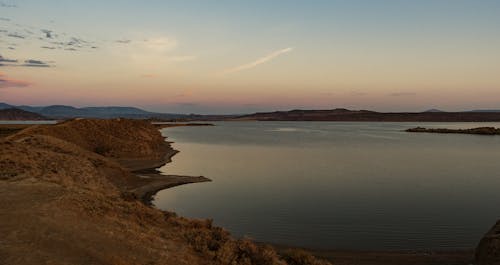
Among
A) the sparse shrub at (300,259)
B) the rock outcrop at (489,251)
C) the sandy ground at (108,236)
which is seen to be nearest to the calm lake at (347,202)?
the sandy ground at (108,236)

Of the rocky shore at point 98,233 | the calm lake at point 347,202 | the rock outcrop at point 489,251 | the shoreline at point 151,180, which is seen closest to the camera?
the rocky shore at point 98,233

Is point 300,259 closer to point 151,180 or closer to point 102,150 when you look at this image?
point 151,180

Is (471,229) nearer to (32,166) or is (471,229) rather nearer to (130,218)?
(130,218)

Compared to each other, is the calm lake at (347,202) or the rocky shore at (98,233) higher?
the rocky shore at (98,233)

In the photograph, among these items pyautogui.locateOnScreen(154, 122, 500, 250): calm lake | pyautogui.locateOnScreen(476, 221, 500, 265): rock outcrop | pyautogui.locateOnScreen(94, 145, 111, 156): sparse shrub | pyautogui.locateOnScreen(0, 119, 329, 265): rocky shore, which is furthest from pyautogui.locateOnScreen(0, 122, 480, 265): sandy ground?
pyautogui.locateOnScreen(94, 145, 111, 156): sparse shrub

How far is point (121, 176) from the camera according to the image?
2947 cm

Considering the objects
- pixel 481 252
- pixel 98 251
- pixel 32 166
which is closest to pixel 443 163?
pixel 481 252

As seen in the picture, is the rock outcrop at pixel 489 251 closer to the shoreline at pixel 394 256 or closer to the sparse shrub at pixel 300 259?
the shoreline at pixel 394 256

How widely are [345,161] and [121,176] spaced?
26.5 meters

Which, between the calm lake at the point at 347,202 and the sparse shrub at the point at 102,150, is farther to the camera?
the sparse shrub at the point at 102,150

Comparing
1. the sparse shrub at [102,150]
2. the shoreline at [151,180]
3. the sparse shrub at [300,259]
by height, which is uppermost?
the sparse shrub at [102,150]

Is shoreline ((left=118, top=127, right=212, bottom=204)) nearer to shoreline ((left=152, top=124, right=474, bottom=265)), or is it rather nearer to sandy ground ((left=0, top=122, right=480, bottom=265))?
sandy ground ((left=0, top=122, right=480, bottom=265))

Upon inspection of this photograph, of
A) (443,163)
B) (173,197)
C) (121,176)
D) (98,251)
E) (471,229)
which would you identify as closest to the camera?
(98,251)

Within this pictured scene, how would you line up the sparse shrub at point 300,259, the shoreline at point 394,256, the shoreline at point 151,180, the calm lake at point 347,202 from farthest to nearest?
the shoreline at point 151,180, the calm lake at point 347,202, the shoreline at point 394,256, the sparse shrub at point 300,259
